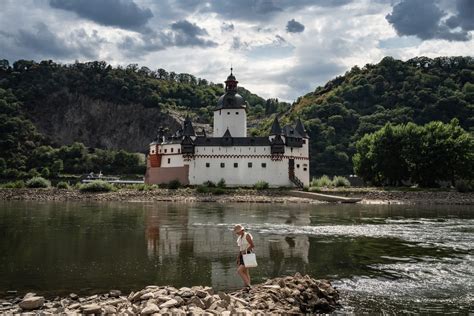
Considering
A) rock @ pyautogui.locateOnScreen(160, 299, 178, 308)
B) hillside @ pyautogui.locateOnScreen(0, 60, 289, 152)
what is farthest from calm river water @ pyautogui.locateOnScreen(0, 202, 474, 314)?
hillside @ pyautogui.locateOnScreen(0, 60, 289, 152)

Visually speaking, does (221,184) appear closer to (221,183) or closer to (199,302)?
(221,183)

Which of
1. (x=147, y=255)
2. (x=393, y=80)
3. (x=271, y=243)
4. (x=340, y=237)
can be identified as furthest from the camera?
(x=393, y=80)

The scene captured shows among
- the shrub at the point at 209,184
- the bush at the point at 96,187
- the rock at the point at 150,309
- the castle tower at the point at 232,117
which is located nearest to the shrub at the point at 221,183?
the shrub at the point at 209,184

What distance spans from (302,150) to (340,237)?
160 ft

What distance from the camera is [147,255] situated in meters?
20.0

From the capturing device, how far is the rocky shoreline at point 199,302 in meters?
10.6

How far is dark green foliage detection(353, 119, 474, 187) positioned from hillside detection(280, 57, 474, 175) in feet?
105

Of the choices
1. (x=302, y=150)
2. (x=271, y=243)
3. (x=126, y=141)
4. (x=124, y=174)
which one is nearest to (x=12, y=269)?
(x=271, y=243)

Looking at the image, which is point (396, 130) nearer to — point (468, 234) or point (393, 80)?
point (468, 234)

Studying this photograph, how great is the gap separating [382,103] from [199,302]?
122 metres

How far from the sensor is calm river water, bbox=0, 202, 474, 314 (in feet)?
47.2

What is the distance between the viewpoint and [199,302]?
11.0 metres

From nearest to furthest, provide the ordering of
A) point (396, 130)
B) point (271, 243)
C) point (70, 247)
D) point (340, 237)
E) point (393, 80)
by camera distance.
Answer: point (70, 247)
point (271, 243)
point (340, 237)
point (396, 130)
point (393, 80)

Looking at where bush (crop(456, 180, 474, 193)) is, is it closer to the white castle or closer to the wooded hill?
the white castle
